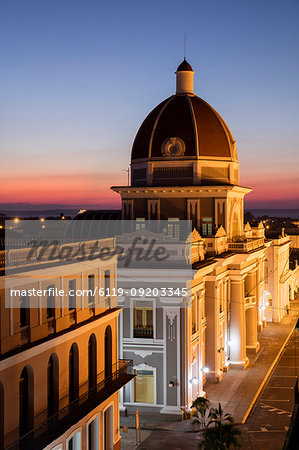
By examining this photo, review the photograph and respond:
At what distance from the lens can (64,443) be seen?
19.5m

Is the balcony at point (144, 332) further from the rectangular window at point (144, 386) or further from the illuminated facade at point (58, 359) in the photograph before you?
the illuminated facade at point (58, 359)

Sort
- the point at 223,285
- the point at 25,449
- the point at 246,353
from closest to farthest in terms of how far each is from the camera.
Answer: the point at 25,449
the point at 223,285
the point at 246,353

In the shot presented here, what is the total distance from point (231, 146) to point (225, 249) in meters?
8.61

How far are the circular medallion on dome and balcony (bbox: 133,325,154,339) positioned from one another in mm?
16831

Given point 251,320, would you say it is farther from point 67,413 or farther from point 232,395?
point 67,413

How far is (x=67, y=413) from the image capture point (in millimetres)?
20484

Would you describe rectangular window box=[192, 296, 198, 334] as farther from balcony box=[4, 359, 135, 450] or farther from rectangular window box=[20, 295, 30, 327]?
rectangular window box=[20, 295, 30, 327]

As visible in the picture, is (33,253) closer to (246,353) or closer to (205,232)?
(205,232)

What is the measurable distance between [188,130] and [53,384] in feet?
91.7

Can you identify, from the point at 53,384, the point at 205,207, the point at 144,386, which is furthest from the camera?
the point at 205,207

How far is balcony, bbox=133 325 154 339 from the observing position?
31.3 meters

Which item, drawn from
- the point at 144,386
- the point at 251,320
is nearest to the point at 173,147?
the point at 251,320

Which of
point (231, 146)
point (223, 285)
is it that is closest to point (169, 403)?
point (223, 285)

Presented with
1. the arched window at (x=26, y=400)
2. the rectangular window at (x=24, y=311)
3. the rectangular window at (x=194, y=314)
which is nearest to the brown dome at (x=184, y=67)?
the rectangular window at (x=194, y=314)
